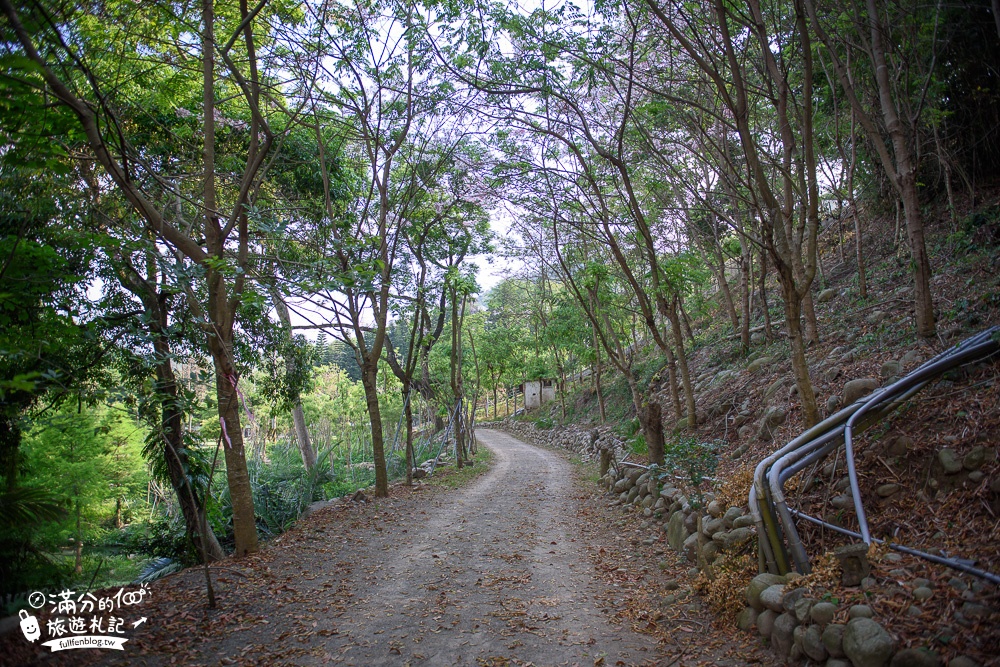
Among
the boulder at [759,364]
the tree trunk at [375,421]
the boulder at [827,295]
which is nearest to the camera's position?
the boulder at [759,364]

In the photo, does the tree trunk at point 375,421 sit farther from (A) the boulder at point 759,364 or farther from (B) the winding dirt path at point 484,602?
(A) the boulder at point 759,364

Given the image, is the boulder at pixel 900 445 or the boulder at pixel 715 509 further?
the boulder at pixel 715 509

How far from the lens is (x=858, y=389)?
488 cm

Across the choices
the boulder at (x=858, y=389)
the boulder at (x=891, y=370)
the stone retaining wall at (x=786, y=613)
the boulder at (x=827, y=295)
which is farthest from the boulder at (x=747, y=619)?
the boulder at (x=827, y=295)

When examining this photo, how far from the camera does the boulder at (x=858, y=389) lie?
15.7 ft

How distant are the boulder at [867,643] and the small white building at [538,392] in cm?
3163

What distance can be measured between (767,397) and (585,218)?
6.34 m

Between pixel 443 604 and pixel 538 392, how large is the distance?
31034mm

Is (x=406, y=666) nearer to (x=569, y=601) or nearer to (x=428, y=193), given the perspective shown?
(x=569, y=601)

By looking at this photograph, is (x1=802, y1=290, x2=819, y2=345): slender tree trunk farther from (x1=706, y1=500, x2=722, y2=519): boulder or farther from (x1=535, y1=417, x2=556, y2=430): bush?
(x1=535, y1=417, x2=556, y2=430): bush

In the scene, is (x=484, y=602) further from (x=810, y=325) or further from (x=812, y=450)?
(x=810, y=325)

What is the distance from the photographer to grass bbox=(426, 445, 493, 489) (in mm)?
12375

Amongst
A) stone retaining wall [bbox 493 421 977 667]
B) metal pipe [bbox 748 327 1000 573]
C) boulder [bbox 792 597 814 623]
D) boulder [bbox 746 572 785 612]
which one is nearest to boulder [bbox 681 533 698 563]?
stone retaining wall [bbox 493 421 977 667]

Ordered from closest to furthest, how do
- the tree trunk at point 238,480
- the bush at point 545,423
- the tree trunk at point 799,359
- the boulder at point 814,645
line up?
the boulder at point 814,645 < the tree trunk at point 799,359 < the tree trunk at point 238,480 < the bush at point 545,423
